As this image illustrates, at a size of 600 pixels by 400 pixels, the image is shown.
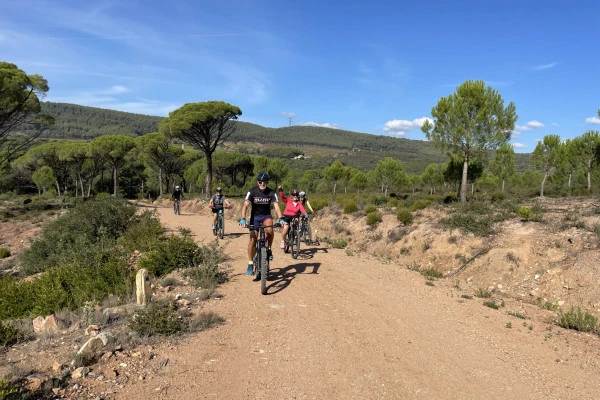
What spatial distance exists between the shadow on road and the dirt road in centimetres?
7

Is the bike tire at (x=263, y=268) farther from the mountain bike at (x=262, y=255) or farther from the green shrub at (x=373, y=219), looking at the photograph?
the green shrub at (x=373, y=219)

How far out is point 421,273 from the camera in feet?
34.8

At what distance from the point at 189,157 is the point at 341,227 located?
41773 millimetres

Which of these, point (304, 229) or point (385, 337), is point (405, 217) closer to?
point (304, 229)

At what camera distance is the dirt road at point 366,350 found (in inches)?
158

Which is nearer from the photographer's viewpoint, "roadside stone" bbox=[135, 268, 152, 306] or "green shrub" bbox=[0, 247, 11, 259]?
"roadside stone" bbox=[135, 268, 152, 306]

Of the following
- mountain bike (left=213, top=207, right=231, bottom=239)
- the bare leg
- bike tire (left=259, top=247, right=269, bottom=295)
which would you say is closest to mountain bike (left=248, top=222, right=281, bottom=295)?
bike tire (left=259, top=247, right=269, bottom=295)

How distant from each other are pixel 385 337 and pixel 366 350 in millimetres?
632

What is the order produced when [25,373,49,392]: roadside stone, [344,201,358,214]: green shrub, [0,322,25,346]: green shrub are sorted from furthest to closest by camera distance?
[344,201,358,214]: green shrub, [0,322,25,346]: green shrub, [25,373,49,392]: roadside stone

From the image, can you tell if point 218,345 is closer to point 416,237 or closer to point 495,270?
point 495,270

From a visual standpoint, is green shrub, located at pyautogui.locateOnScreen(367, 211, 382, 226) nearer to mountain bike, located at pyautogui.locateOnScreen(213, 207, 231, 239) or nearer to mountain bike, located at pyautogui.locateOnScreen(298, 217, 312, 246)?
mountain bike, located at pyautogui.locateOnScreen(298, 217, 312, 246)

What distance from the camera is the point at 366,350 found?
4.96 m

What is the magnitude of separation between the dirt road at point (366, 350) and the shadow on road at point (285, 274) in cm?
7

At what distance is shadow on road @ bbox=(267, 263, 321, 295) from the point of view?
7.55 metres
